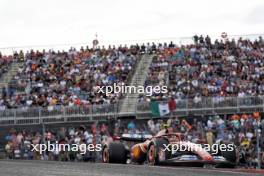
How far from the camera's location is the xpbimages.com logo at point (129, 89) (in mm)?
28891

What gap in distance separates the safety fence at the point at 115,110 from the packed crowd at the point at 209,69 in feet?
1.59

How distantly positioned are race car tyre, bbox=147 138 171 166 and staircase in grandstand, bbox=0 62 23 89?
56.7 ft

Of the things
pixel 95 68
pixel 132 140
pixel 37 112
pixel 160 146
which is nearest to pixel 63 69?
pixel 95 68

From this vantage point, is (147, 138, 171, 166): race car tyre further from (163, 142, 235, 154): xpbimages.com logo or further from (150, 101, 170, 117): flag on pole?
(150, 101, 170, 117): flag on pole

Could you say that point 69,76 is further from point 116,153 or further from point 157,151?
point 157,151

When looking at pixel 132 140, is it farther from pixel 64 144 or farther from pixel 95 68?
pixel 95 68

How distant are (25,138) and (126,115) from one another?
13.7 feet

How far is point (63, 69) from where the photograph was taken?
33438 millimetres

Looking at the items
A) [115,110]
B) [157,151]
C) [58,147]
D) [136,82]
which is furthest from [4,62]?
[157,151]

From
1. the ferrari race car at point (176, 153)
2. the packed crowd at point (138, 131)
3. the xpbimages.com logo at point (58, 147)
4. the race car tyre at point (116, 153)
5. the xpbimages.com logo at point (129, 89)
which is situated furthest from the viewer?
the xpbimages.com logo at point (129, 89)

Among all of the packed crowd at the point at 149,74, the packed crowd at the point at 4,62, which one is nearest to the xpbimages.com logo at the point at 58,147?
the packed crowd at the point at 149,74

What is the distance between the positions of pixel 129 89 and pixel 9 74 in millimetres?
7666

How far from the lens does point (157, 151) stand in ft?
53.7

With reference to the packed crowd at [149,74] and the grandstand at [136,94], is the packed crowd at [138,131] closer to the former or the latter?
the grandstand at [136,94]
